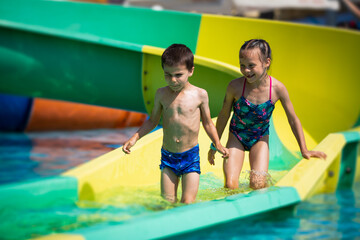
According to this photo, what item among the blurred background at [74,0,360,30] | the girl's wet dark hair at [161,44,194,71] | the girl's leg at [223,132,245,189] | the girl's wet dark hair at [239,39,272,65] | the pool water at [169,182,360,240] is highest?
the blurred background at [74,0,360,30]

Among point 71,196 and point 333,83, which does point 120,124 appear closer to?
point 333,83

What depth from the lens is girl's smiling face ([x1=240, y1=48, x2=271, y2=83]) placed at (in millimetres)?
3119

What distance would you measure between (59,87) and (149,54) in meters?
1.08

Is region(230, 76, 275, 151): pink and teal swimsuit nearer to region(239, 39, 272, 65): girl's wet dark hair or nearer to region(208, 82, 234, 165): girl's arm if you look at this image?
region(208, 82, 234, 165): girl's arm

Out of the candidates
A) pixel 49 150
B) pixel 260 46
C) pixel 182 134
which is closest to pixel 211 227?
pixel 182 134

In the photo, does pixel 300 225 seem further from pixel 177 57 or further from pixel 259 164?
pixel 177 57

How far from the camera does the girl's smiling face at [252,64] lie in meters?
3.12

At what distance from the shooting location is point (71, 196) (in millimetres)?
2906

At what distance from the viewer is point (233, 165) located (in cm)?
337

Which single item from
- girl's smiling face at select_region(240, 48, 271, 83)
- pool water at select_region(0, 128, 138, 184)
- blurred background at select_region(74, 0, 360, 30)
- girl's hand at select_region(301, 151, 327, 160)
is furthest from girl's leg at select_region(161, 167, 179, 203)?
blurred background at select_region(74, 0, 360, 30)

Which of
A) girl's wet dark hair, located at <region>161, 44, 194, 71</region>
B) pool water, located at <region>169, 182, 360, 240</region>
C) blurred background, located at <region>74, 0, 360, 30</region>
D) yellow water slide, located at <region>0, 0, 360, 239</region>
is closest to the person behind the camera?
pool water, located at <region>169, 182, 360, 240</region>

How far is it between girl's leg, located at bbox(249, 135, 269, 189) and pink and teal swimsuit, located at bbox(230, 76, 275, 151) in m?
0.04

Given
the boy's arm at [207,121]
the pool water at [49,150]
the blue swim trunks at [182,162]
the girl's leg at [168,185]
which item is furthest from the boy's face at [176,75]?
the pool water at [49,150]

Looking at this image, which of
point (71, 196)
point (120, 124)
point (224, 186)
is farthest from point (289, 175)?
point (120, 124)
